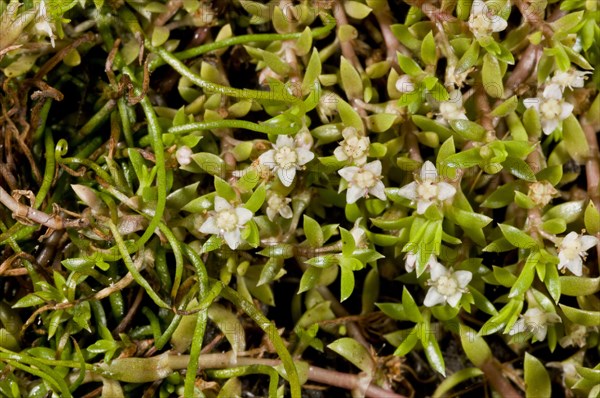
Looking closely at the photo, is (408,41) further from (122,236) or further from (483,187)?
(122,236)

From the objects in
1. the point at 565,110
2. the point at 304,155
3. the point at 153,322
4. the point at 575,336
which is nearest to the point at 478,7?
the point at 565,110

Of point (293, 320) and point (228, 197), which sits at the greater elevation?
point (228, 197)

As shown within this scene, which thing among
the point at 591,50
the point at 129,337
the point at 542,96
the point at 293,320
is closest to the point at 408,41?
the point at 542,96

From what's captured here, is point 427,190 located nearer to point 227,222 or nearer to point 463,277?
point 463,277

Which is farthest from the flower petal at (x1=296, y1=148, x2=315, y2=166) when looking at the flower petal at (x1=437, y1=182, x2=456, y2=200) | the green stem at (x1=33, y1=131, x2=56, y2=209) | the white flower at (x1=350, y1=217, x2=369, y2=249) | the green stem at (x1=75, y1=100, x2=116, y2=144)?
the green stem at (x1=33, y1=131, x2=56, y2=209)

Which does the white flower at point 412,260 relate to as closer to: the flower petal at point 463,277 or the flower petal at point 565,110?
the flower petal at point 463,277

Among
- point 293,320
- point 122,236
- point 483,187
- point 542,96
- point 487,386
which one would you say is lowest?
point 487,386

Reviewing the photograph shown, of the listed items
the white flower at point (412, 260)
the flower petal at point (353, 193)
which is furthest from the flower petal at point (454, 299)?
the flower petal at point (353, 193)
